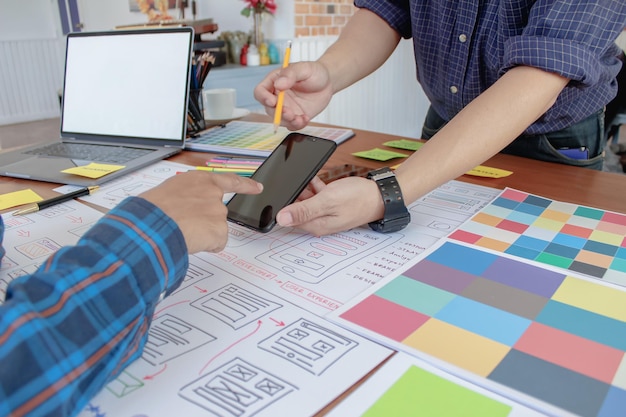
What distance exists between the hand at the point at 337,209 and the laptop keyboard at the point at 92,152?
20.0 inches

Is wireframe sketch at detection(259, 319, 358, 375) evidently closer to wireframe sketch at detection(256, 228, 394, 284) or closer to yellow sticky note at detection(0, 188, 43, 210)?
wireframe sketch at detection(256, 228, 394, 284)

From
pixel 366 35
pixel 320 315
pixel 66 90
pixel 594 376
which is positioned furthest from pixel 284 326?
pixel 66 90

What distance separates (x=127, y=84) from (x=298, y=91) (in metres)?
0.40

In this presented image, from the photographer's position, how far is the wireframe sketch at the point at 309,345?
39cm

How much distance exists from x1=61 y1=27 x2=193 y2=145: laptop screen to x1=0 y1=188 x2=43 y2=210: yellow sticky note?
29 cm

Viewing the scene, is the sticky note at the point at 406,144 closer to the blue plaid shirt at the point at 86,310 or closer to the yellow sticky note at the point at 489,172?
the yellow sticky note at the point at 489,172

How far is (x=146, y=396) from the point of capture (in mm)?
360

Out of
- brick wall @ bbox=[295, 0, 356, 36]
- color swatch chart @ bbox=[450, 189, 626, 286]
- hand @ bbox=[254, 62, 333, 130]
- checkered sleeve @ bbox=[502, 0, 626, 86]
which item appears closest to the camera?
color swatch chart @ bbox=[450, 189, 626, 286]

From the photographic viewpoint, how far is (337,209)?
2.06ft

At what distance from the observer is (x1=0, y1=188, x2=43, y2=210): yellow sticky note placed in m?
0.77

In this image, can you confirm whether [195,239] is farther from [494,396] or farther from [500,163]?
[500,163]

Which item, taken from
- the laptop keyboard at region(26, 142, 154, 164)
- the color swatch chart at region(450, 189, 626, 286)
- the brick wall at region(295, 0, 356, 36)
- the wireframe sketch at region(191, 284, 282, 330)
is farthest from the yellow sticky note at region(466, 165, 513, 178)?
the brick wall at region(295, 0, 356, 36)

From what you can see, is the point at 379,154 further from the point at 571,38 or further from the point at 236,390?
the point at 236,390

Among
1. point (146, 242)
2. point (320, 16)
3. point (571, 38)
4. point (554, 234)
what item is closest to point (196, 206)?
point (146, 242)
